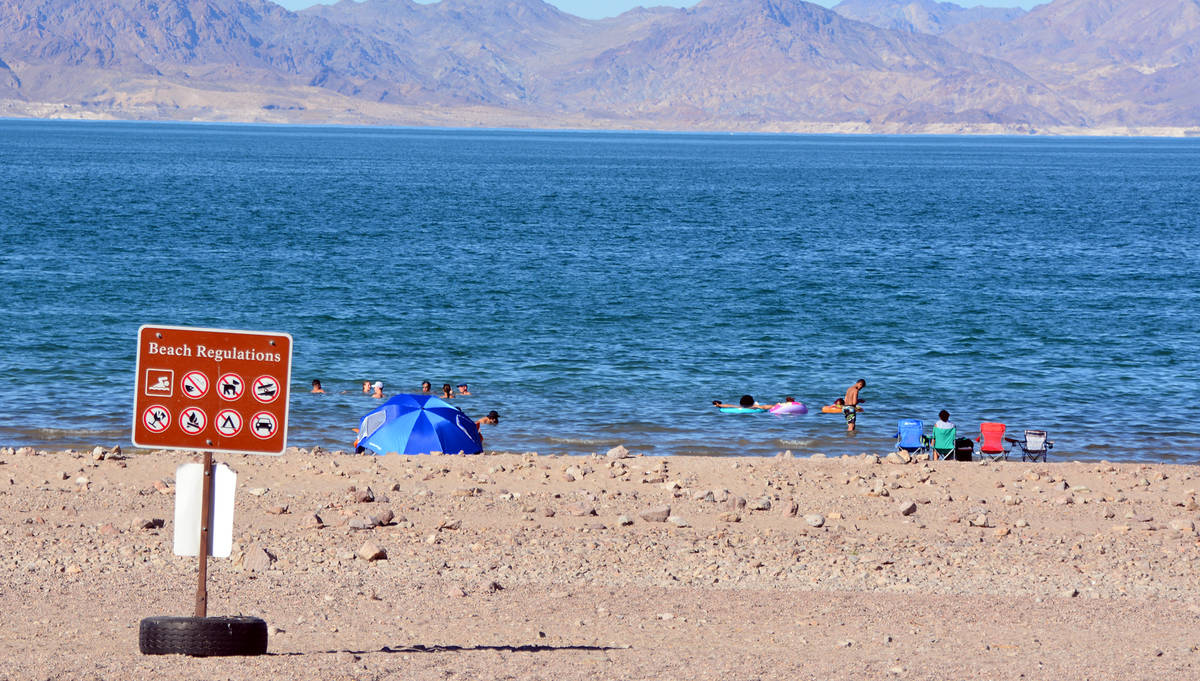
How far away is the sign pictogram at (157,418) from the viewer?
8.02m

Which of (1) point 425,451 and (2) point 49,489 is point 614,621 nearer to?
(2) point 49,489

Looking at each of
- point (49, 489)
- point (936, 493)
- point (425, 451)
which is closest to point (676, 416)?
point (425, 451)

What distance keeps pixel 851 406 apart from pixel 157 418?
→ 60.4 ft

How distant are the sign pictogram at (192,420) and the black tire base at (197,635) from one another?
1431mm

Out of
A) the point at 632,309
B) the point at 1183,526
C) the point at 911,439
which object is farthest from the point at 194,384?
the point at 632,309

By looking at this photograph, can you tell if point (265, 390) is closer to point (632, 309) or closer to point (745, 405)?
point (745, 405)

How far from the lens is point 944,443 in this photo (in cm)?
2088

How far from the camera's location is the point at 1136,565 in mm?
12875

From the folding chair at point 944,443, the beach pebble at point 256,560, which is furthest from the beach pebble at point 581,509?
the folding chair at point 944,443

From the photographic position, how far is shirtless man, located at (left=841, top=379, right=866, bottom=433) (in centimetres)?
2411

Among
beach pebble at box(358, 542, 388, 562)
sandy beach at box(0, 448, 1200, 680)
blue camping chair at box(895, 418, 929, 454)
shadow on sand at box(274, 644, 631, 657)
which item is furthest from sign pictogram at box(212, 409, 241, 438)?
blue camping chair at box(895, 418, 929, 454)

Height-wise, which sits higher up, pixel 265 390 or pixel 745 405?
pixel 265 390

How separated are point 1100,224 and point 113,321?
62413mm

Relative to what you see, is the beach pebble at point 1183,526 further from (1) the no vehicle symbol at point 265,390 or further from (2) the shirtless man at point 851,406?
(1) the no vehicle symbol at point 265,390
